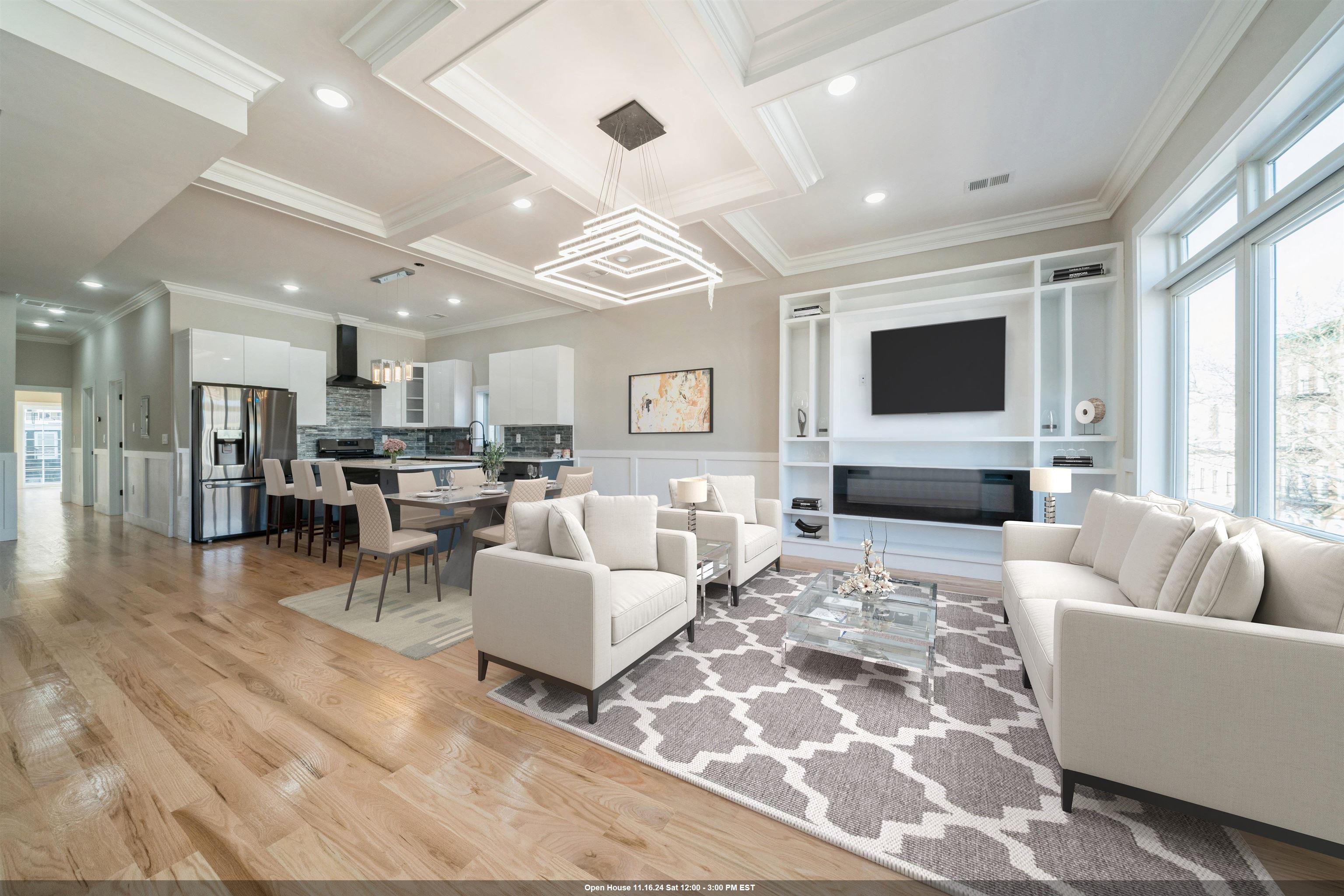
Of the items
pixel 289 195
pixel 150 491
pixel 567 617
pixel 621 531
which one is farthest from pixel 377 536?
pixel 150 491

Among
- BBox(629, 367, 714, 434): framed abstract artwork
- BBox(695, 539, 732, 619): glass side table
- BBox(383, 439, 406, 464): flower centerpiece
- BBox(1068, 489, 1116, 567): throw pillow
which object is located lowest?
BBox(695, 539, 732, 619): glass side table

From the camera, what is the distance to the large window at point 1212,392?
271cm

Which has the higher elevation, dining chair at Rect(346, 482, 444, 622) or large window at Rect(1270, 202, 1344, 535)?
large window at Rect(1270, 202, 1344, 535)

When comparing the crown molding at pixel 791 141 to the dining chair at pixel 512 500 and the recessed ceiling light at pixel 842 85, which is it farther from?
the dining chair at pixel 512 500

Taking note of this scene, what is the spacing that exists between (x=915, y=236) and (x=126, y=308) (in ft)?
31.9

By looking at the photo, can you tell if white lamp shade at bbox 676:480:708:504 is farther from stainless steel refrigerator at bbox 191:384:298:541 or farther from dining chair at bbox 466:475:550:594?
stainless steel refrigerator at bbox 191:384:298:541

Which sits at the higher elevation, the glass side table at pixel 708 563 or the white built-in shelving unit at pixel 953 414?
the white built-in shelving unit at pixel 953 414

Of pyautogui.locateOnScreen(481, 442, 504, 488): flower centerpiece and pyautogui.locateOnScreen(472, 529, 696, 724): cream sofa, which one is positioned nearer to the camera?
pyautogui.locateOnScreen(472, 529, 696, 724): cream sofa

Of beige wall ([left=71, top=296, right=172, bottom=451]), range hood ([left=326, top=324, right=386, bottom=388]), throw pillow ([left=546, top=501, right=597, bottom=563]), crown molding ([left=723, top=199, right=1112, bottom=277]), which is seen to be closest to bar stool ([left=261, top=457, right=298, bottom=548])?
beige wall ([left=71, top=296, right=172, bottom=451])

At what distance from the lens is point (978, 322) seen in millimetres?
4441

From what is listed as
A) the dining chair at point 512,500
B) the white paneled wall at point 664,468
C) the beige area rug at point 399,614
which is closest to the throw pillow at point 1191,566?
Answer: the beige area rug at point 399,614

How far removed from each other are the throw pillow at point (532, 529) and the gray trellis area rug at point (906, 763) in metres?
0.66

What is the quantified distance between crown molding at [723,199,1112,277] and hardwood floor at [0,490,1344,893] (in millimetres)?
3703

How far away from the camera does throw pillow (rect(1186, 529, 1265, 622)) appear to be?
151 centimetres
